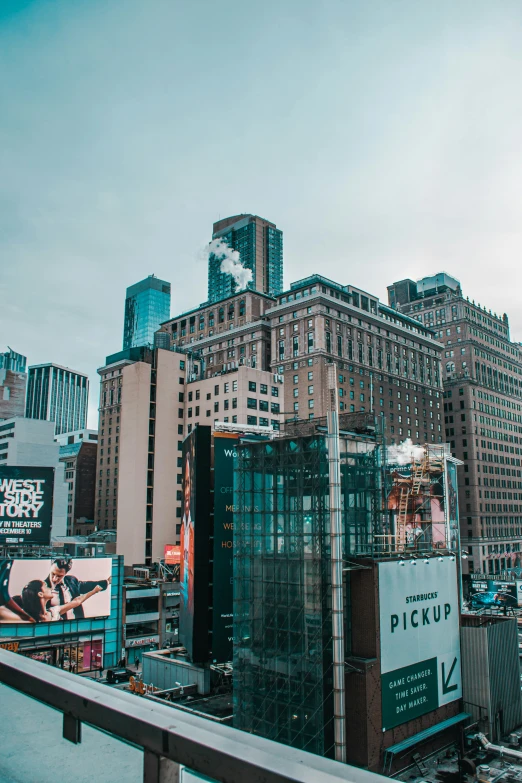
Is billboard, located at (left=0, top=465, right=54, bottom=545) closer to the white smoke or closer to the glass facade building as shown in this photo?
the glass facade building

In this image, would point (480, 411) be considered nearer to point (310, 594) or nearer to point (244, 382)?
point (244, 382)

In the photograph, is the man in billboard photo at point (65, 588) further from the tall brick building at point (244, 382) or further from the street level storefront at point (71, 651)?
the tall brick building at point (244, 382)

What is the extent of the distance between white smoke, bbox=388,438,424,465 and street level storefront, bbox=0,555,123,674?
95.5ft

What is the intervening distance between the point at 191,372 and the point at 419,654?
242ft

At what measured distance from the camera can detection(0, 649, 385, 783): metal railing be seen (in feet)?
7.89

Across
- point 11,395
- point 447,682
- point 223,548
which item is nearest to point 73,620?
point 223,548

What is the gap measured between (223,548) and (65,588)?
19.2 meters

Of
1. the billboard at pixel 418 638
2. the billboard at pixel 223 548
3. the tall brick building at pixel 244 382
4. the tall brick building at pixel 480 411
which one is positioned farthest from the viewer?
the tall brick building at pixel 480 411

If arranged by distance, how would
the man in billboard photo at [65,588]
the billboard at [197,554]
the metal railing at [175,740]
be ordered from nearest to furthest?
the metal railing at [175,740]
the billboard at [197,554]
the man in billboard photo at [65,588]

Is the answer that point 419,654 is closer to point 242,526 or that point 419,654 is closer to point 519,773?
point 519,773

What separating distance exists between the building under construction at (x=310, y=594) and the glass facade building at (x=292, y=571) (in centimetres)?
5

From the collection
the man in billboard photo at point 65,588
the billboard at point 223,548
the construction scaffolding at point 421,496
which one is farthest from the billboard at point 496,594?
the man in billboard photo at point 65,588

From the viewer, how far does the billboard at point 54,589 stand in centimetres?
5088

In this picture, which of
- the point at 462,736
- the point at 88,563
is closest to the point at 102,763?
the point at 462,736
